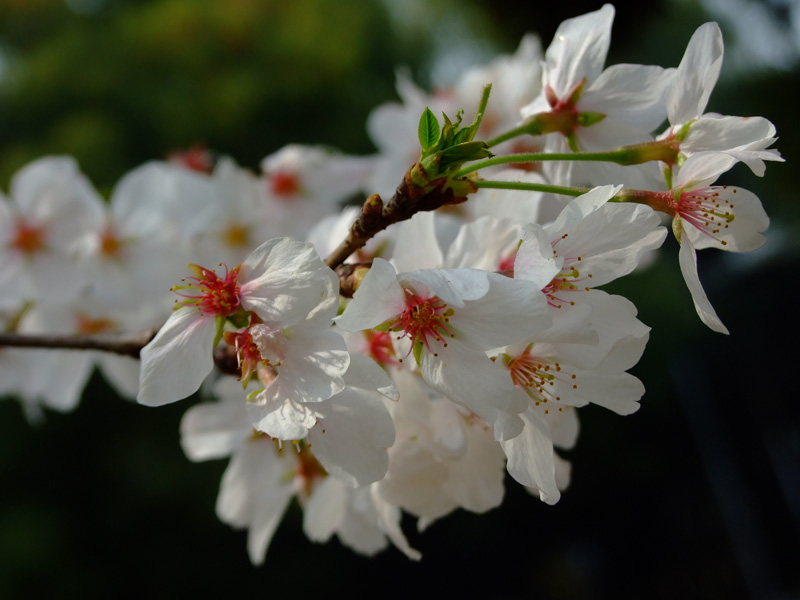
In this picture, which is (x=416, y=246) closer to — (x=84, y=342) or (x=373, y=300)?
(x=373, y=300)

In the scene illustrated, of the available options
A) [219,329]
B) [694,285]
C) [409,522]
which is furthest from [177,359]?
[409,522]

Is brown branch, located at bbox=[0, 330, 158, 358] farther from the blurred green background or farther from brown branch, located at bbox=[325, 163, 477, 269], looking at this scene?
the blurred green background

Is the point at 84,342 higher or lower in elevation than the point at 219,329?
lower

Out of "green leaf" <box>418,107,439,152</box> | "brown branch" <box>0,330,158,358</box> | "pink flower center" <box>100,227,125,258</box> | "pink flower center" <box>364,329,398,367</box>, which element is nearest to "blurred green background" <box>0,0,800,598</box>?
"pink flower center" <box>100,227,125,258</box>

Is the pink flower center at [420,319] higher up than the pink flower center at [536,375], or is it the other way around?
the pink flower center at [420,319]

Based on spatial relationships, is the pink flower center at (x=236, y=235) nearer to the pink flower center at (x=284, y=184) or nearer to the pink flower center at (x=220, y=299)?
the pink flower center at (x=284, y=184)

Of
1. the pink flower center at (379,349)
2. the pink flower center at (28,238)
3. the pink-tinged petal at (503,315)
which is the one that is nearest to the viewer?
the pink-tinged petal at (503,315)

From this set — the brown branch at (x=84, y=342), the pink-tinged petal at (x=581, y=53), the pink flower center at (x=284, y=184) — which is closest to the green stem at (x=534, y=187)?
the pink-tinged petal at (x=581, y=53)
